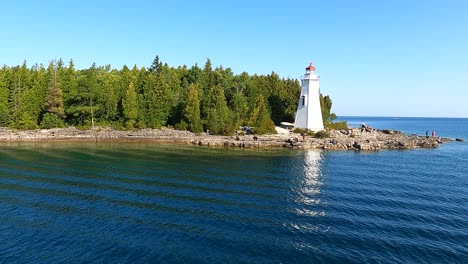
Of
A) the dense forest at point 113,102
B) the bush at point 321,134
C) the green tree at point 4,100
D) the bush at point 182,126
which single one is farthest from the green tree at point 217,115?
the green tree at point 4,100

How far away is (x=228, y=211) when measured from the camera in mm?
32594

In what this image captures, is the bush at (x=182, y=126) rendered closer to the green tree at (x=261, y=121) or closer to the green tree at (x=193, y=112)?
the green tree at (x=193, y=112)

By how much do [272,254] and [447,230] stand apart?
662 inches

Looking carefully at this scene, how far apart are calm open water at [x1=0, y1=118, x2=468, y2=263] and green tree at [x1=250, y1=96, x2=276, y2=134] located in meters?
33.4

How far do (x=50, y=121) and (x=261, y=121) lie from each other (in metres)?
59.1

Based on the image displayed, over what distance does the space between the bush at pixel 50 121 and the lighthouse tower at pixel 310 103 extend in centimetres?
6838

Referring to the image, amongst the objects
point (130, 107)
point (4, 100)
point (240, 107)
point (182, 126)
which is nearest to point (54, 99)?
point (4, 100)

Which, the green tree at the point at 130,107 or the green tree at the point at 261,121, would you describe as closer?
the green tree at the point at 261,121

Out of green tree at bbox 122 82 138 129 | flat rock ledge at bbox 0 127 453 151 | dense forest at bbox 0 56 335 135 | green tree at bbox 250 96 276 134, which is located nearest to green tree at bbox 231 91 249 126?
dense forest at bbox 0 56 335 135

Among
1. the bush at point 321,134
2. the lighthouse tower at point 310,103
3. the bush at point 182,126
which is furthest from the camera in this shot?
the bush at point 182,126

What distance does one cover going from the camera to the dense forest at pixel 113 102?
304ft

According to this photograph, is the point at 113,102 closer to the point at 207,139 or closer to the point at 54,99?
the point at 54,99

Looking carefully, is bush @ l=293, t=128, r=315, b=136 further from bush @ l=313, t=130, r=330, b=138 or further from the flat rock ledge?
bush @ l=313, t=130, r=330, b=138

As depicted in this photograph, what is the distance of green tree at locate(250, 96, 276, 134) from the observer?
92.9 metres
